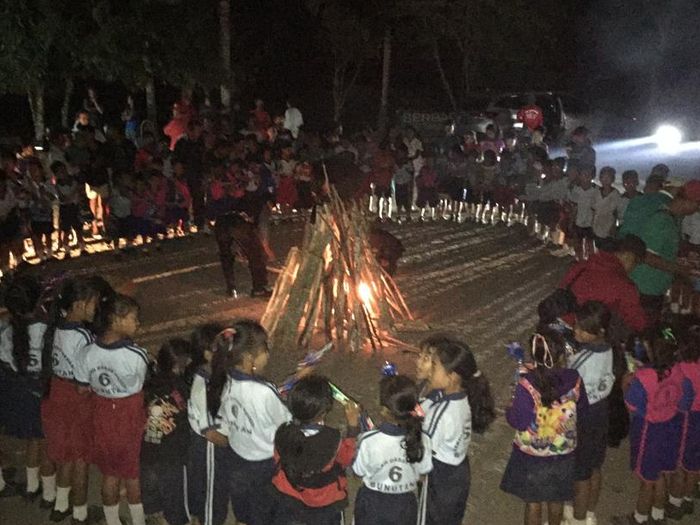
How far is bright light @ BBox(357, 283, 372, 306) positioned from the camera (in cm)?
819

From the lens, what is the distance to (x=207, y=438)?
459 centimetres

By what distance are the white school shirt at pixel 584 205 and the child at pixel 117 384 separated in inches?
308

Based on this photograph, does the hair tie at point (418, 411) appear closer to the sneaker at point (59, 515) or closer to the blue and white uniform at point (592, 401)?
the blue and white uniform at point (592, 401)

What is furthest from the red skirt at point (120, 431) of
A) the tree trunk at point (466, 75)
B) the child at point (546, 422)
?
the tree trunk at point (466, 75)

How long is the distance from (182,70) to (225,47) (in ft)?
6.04

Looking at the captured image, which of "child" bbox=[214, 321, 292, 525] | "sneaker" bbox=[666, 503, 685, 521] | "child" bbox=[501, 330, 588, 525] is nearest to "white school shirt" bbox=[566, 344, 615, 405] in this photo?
"child" bbox=[501, 330, 588, 525]

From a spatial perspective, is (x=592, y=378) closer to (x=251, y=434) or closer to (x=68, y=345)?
(x=251, y=434)

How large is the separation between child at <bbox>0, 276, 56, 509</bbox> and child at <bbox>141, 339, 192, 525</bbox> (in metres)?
0.97

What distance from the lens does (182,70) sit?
58.3 ft

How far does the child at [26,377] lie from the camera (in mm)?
5266

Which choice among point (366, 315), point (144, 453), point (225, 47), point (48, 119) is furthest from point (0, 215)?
point (48, 119)

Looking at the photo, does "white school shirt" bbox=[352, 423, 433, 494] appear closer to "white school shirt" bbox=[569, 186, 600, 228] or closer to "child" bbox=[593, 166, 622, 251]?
"child" bbox=[593, 166, 622, 251]

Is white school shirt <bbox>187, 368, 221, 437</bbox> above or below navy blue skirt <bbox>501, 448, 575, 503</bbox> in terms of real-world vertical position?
above

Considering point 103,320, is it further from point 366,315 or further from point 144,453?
point 366,315
